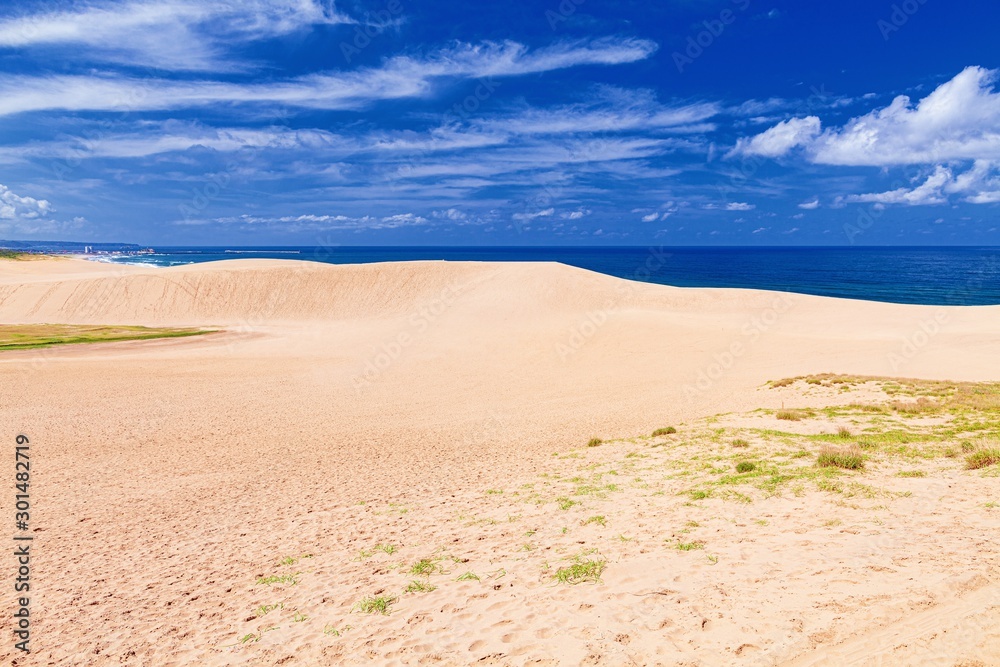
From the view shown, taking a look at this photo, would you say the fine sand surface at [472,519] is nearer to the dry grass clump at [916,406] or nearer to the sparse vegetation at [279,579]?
the sparse vegetation at [279,579]

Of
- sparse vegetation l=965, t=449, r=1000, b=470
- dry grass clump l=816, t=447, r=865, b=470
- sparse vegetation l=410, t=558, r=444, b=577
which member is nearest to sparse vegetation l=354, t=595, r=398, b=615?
sparse vegetation l=410, t=558, r=444, b=577

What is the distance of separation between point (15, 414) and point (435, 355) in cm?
2013

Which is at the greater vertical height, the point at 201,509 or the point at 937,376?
the point at 937,376

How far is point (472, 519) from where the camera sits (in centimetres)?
1086

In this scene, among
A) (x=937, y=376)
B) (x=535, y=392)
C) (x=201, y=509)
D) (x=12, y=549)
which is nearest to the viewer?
(x=12, y=549)

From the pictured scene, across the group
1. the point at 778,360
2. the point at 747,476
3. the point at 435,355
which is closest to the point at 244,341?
the point at 435,355

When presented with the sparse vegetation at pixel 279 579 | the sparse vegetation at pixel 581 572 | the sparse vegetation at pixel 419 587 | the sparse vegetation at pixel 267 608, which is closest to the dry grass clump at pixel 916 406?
the sparse vegetation at pixel 581 572

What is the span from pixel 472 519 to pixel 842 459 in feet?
23.6

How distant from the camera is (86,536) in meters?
11.4

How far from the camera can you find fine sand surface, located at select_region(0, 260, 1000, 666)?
6367 mm

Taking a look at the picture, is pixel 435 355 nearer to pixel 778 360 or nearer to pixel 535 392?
pixel 535 392

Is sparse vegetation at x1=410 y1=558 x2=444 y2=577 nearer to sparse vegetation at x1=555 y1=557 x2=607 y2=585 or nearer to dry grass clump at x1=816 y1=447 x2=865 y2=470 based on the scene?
sparse vegetation at x1=555 y1=557 x2=607 y2=585

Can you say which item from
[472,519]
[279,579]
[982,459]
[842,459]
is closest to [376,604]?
[279,579]

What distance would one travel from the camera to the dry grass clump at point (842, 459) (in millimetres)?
11102
